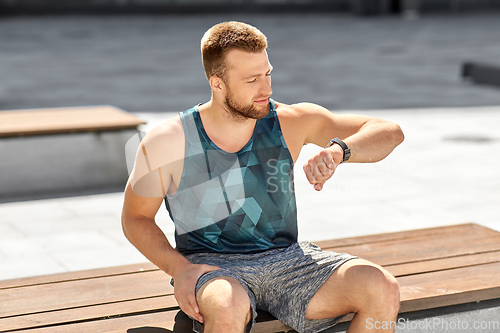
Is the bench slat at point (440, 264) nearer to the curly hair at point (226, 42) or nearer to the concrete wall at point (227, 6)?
Answer: the curly hair at point (226, 42)

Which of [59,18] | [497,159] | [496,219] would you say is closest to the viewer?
[496,219]

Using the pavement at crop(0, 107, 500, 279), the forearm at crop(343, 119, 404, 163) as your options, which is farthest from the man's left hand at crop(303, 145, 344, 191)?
the pavement at crop(0, 107, 500, 279)

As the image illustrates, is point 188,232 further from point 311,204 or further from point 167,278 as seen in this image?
point 311,204

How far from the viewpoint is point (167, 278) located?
3459 mm

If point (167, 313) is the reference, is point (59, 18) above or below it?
below

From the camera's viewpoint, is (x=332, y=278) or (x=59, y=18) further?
(x=59, y=18)

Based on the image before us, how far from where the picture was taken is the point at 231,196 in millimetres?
2998

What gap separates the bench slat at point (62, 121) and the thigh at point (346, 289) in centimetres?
425

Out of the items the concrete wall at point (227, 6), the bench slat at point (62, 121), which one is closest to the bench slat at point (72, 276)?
the bench slat at point (62, 121)

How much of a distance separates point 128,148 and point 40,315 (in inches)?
35.3

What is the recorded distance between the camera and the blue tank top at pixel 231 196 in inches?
117

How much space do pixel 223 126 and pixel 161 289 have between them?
875 mm

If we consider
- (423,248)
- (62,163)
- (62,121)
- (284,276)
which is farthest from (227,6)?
(284,276)

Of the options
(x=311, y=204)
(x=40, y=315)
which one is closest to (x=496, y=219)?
(x=311, y=204)
